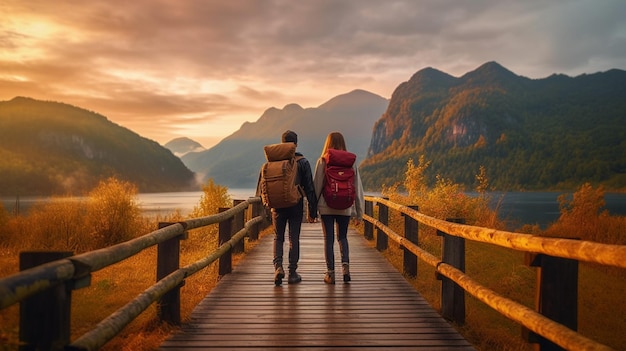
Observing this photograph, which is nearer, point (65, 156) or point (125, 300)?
point (125, 300)

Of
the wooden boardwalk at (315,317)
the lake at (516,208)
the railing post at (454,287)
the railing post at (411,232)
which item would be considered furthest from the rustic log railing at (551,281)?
the lake at (516,208)

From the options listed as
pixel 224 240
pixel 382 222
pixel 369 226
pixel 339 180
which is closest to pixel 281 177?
pixel 339 180

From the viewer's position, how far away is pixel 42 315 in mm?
2662

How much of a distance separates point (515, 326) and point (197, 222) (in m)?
5.38

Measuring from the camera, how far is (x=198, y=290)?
6707mm

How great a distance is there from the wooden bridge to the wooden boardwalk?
0.01 m

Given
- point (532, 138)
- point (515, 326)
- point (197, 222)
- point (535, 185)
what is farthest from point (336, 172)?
point (532, 138)

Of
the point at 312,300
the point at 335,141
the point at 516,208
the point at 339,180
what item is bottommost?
the point at 516,208

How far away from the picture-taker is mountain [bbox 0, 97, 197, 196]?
131375 mm

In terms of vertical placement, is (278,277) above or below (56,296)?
below

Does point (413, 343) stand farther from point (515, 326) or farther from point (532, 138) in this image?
point (532, 138)

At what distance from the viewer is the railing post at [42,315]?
2.64 meters

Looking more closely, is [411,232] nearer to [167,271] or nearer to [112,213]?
[167,271]

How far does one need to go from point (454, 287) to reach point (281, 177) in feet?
7.70
